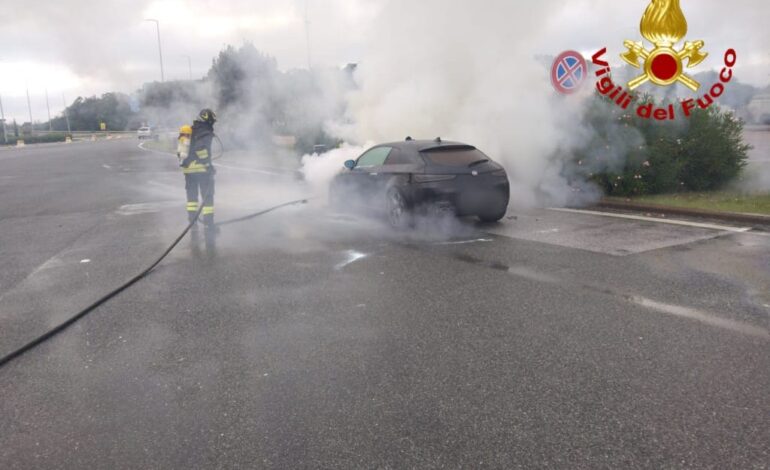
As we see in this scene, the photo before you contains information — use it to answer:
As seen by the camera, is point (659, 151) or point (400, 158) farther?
point (659, 151)

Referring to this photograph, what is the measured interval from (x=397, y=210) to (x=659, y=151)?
4900 mm

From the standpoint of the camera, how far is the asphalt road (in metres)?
2.75

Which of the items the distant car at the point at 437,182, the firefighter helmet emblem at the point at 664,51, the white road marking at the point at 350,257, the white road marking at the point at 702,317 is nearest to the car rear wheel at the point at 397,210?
the distant car at the point at 437,182

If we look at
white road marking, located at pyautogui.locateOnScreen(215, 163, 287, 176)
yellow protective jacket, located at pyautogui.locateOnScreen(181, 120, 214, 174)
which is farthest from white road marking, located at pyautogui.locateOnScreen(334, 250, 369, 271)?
white road marking, located at pyautogui.locateOnScreen(215, 163, 287, 176)

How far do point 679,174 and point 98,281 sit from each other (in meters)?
9.09

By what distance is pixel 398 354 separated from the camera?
12.4ft

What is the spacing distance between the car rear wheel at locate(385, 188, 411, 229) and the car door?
1.23ft

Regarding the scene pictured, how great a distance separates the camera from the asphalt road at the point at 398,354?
2750mm

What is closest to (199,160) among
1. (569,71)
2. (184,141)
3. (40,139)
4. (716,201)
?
(184,141)

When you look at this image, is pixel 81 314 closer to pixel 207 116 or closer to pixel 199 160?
pixel 199 160

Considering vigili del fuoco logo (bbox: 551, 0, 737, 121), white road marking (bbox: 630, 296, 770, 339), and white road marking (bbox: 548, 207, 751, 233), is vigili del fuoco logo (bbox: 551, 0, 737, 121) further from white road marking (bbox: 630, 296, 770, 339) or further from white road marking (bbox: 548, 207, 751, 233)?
white road marking (bbox: 630, 296, 770, 339)

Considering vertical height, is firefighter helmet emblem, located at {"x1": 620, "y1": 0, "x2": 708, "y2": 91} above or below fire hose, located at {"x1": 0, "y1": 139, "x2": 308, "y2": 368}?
above

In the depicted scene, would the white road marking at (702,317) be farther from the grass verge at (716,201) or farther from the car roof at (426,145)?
the grass verge at (716,201)

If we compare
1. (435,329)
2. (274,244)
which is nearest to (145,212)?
(274,244)
